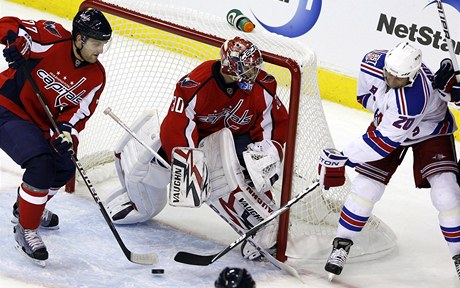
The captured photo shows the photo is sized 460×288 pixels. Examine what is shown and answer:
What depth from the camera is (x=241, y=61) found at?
416 centimetres

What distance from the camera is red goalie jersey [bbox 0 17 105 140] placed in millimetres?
4195

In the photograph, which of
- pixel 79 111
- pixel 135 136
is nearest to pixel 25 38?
pixel 79 111

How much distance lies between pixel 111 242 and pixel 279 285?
2.44 ft

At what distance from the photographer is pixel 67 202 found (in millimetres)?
4867

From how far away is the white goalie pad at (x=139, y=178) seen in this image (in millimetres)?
4566

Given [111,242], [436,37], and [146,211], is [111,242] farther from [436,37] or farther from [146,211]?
[436,37]

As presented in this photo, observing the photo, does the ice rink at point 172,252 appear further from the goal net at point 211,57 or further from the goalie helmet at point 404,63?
the goalie helmet at point 404,63

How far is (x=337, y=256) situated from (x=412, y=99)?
735 mm

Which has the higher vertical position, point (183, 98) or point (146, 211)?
point (183, 98)

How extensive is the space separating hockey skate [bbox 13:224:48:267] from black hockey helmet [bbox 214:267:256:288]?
1776 millimetres

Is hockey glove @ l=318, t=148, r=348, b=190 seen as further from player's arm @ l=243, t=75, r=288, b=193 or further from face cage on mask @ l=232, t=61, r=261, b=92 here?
face cage on mask @ l=232, t=61, r=261, b=92

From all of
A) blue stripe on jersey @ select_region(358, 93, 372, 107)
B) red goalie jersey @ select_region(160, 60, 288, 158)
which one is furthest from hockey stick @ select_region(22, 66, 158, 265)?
blue stripe on jersey @ select_region(358, 93, 372, 107)

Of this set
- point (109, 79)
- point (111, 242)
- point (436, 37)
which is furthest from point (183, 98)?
point (436, 37)

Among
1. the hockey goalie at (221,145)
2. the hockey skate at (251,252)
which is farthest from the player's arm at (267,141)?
the hockey skate at (251,252)
